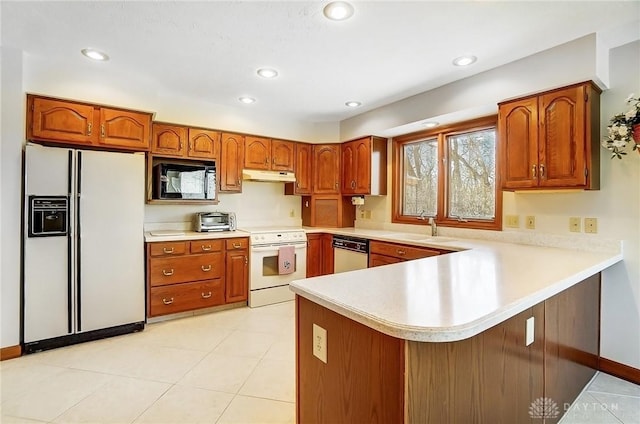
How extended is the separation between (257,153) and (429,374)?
11.4ft

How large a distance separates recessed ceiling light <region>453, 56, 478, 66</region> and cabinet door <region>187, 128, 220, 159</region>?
2641 mm

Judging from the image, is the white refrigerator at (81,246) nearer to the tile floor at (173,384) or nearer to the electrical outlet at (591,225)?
the tile floor at (173,384)

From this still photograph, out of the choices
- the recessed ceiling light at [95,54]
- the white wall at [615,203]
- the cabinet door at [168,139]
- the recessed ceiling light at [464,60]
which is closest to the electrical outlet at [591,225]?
the white wall at [615,203]

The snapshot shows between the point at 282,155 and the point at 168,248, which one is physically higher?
the point at 282,155

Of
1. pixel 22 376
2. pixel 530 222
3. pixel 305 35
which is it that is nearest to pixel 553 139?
pixel 530 222

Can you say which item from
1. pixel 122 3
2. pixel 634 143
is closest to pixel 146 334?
pixel 122 3

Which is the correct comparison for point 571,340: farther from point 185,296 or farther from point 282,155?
point 282,155

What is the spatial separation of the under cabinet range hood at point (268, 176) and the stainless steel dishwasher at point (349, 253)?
997 millimetres

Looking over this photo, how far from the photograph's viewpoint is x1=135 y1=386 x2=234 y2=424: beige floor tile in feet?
5.83

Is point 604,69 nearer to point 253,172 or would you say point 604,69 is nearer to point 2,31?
point 253,172

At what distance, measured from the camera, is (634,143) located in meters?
2.12

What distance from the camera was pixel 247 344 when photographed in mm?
2730

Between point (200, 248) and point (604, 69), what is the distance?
3.75 meters

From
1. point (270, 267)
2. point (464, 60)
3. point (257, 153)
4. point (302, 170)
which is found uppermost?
point (464, 60)
